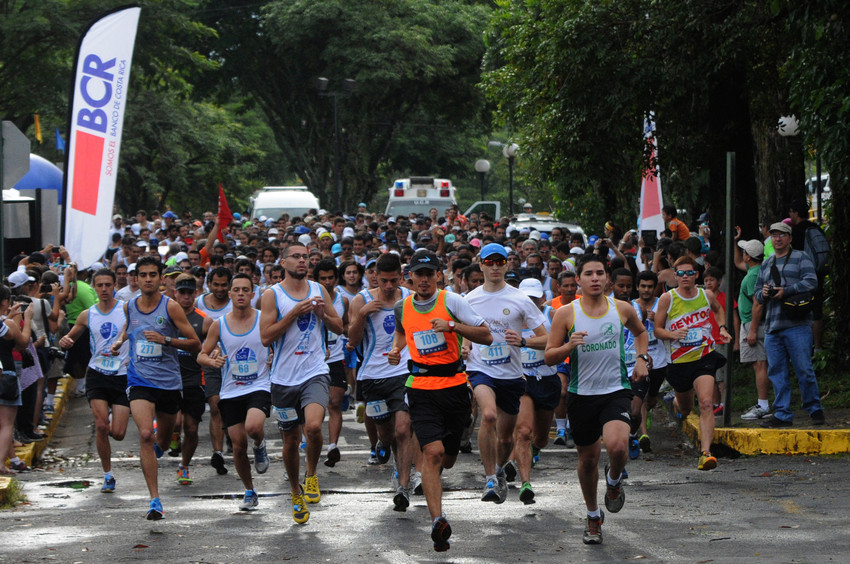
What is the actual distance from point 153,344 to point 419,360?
2.70 metres

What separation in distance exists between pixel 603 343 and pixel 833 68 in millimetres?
6039

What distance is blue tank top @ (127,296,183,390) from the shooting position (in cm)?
996

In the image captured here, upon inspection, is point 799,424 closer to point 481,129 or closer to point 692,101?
point 692,101

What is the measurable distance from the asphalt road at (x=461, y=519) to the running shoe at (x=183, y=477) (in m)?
0.06

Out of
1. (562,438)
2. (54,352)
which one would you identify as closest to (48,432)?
(54,352)

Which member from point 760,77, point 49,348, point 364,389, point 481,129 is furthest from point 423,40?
point 364,389

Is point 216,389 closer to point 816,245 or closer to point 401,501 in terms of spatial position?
point 401,501

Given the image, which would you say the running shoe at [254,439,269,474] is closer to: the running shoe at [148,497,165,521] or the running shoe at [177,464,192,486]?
the running shoe at [148,497,165,521]

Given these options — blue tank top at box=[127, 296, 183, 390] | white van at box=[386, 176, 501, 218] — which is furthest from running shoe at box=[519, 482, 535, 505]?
white van at box=[386, 176, 501, 218]

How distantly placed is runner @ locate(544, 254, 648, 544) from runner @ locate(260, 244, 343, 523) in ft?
6.06

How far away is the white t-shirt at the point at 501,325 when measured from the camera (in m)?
9.50

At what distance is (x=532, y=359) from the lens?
10359mm

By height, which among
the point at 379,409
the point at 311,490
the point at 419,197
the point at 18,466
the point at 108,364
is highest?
the point at 419,197

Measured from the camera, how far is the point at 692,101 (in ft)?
55.0
